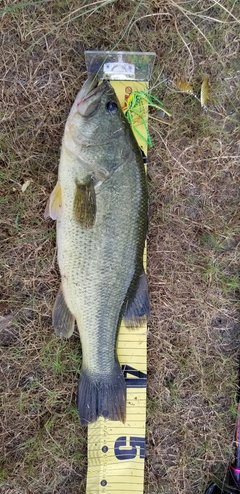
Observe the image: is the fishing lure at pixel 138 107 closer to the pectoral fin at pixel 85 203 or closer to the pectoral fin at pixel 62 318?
the pectoral fin at pixel 85 203

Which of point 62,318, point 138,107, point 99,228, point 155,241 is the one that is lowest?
point 62,318

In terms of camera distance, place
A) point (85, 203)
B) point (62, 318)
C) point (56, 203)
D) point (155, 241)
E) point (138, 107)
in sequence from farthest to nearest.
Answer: point (155, 241)
point (138, 107)
point (62, 318)
point (56, 203)
point (85, 203)

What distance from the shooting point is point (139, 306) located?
2.37 m

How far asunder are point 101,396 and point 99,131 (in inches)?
56.0

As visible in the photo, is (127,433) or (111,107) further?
(127,433)

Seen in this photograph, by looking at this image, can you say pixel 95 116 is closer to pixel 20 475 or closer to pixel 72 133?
pixel 72 133

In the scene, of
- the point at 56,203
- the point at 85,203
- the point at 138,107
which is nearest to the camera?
the point at 85,203

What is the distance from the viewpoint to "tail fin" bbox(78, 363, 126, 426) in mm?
2449

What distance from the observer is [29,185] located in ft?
8.55

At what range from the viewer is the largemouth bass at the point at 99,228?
83.6 inches

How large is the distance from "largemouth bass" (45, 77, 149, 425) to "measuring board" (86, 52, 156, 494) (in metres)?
0.25

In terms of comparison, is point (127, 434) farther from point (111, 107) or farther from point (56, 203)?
point (111, 107)

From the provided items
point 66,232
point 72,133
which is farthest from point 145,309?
point 72,133

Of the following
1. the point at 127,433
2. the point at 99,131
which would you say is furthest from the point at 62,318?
the point at 99,131
